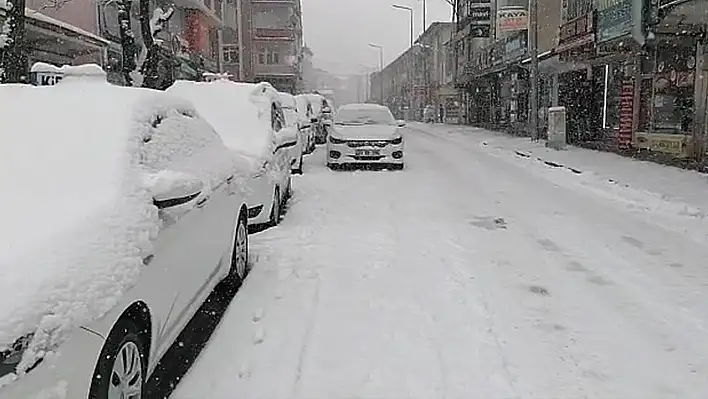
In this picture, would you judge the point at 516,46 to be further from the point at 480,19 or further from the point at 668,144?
the point at 668,144

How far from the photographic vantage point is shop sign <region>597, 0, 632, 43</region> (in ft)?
57.0

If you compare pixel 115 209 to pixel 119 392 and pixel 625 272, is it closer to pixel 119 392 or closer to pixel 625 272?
pixel 119 392

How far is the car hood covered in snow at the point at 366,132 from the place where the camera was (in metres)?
16.5

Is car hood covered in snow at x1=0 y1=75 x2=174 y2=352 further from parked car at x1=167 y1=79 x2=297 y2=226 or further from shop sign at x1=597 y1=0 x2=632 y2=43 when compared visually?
shop sign at x1=597 y1=0 x2=632 y2=43

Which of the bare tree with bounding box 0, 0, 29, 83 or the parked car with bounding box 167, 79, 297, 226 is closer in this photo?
the parked car with bounding box 167, 79, 297, 226

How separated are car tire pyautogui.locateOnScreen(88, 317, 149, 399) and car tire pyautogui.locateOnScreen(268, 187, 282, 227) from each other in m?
5.29

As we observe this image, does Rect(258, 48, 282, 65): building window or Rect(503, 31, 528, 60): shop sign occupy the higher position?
Rect(258, 48, 282, 65): building window

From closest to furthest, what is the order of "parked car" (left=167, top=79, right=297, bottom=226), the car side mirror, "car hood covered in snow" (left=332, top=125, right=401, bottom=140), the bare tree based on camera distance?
the car side mirror < "parked car" (left=167, top=79, right=297, bottom=226) < the bare tree < "car hood covered in snow" (left=332, top=125, right=401, bottom=140)

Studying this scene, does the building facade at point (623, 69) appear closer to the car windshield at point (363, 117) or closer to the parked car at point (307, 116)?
the car windshield at point (363, 117)

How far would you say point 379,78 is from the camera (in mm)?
132125

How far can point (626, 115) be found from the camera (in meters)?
21.4

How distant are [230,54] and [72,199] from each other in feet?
202

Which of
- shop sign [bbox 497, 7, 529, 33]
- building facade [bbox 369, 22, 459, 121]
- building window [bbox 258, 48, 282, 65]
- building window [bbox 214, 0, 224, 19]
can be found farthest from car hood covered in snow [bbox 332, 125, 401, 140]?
building window [bbox 258, 48, 282, 65]

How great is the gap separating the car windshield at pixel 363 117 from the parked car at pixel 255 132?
6.78 m
